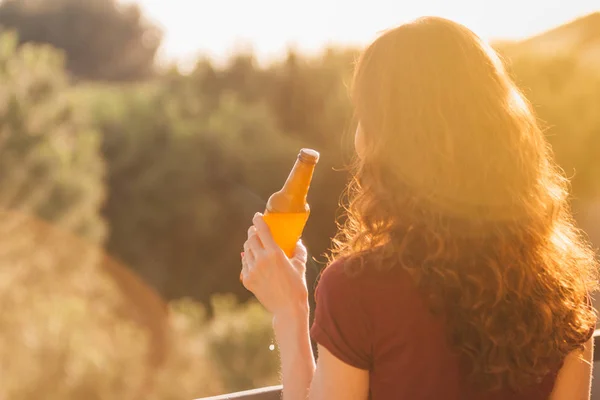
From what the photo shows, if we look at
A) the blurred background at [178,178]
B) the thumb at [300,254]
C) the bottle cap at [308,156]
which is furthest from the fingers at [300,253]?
the blurred background at [178,178]

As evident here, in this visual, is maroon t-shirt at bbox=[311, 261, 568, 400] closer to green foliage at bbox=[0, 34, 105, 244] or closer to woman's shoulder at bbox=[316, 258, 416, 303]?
woman's shoulder at bbox=[316, 258, 416, 303]

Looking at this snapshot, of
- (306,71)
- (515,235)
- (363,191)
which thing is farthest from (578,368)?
(306,71)

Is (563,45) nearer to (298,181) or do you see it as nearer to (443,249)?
(298,181)

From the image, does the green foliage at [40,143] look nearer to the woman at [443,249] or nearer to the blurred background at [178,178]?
the blurred background at [178,178]

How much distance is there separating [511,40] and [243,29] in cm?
652

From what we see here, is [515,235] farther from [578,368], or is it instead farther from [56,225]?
[56,225]

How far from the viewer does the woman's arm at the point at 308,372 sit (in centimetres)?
77

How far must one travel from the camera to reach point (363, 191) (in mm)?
834

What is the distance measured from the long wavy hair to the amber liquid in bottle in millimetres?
175

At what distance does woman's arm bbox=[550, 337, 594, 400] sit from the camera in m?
0.87

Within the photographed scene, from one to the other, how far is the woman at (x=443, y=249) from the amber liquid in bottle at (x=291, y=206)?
0.51ft

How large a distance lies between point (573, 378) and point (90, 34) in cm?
2219

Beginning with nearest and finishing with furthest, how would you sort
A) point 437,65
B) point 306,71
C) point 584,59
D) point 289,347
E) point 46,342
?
point 437,65 < point 289,347 < point 46,342 < point 584,59 < point 306,71

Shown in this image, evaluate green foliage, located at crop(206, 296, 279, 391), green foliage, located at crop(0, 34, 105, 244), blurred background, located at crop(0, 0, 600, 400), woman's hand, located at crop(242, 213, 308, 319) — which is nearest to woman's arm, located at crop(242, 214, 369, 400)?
woman's hand, located at crop(242, 213, 308, 319)
